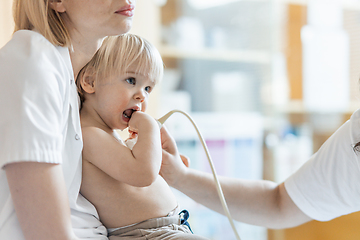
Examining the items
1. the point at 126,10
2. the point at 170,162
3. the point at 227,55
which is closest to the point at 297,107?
the point at 227,55

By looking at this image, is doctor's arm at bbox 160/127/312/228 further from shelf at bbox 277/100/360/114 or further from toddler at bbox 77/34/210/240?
shelf at bbox 277/100/360/114

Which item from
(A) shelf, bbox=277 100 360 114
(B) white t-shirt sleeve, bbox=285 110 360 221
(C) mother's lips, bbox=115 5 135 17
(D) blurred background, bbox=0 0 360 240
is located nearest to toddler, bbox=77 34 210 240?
(C) mother's lips, bbox=115 5 135 17

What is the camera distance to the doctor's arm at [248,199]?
0.96 meters

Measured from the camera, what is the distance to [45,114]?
50 cm

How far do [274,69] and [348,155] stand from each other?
126 centimetres

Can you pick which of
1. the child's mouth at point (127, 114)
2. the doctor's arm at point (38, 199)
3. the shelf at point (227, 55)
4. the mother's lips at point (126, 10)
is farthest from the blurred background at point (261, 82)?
the doctor's arm at point (38, 199)

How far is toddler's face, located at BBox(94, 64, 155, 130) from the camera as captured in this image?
0.73m

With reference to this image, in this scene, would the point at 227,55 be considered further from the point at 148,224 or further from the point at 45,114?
the point at 45,114

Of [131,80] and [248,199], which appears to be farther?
[248,199]

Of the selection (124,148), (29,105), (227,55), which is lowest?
(124,148)

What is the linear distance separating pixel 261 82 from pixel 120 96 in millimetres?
1486

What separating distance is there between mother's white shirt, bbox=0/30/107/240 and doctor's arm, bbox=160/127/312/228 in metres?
0.41

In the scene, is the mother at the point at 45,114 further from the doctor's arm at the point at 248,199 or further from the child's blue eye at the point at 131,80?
the doctor's arm at the point at 248,199

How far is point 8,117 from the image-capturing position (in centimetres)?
48
